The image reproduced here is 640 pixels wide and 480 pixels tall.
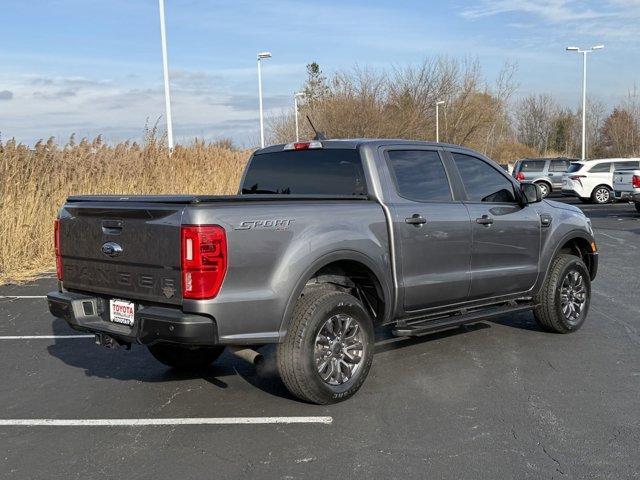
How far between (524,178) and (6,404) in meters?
28.3

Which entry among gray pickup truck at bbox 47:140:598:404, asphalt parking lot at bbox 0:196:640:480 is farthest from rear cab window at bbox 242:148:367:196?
asphalt parking lot at bbox 0:196:640:480

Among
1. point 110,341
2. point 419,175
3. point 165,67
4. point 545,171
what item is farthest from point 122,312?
point 545,171

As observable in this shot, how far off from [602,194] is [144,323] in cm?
2440

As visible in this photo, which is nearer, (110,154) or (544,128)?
(110,154)

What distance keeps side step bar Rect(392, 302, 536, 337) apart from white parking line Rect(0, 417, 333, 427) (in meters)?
1.09

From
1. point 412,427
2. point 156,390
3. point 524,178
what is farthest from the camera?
point 524,178

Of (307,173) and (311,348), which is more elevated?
(307,173)

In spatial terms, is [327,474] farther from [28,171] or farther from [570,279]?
[28,171]

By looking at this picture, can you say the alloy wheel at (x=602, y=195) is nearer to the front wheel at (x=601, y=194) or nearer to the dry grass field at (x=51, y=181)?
the front wheel at (x=601, y=194)

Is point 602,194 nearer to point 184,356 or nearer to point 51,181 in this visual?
point 51,181

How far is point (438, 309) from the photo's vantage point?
5574mm

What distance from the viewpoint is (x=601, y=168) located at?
25625mm

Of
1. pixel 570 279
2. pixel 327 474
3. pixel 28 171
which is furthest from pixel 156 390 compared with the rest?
pixel 28 171

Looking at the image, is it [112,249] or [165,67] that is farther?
[165,67]
